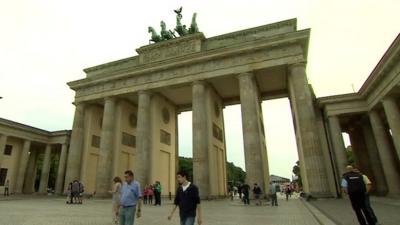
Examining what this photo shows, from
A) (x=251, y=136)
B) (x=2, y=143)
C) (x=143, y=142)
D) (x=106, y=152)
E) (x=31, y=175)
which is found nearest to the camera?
(x=251, y=136)

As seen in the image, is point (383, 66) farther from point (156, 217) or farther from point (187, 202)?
point (187, 202)

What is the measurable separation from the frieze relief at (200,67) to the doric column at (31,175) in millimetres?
19660

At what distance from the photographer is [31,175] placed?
144 feet

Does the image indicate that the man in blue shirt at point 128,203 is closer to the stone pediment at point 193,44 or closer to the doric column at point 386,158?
the stone pediment at point 193,44

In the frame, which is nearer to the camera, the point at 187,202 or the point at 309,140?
the point at 187,202

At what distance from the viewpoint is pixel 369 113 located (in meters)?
26.0

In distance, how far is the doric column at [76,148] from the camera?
1238 inches

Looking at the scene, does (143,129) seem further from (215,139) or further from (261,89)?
(261,89)

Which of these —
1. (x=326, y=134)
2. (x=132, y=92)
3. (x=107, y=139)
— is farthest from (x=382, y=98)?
(x=107, y=139)

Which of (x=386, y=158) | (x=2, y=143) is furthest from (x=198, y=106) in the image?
(x=2, y=143)

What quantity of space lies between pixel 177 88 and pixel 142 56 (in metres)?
5.73

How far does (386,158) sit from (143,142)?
73.2 feet

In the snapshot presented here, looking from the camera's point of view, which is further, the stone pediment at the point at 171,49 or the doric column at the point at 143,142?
the stone pediment at the point at 171,49

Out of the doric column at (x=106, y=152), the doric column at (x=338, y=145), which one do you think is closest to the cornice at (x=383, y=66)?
the doric column at (x=338, y=145)
